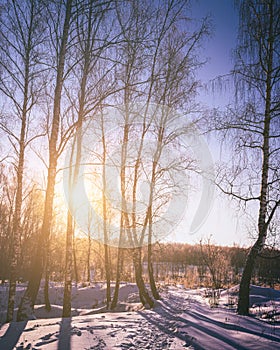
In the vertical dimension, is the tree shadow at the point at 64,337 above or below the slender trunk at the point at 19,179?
below

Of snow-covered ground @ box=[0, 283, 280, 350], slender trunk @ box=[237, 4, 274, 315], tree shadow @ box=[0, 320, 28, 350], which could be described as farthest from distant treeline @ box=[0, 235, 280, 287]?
tree shadow @ box=[0, 320, 28, 350]

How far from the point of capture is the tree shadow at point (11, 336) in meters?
3.34

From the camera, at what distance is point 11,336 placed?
3.73 m

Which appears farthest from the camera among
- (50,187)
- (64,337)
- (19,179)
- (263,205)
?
(19,179)

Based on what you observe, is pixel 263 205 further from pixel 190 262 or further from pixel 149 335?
pixel 190 262

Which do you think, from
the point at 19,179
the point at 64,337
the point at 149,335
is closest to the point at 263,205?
the point at 149,335

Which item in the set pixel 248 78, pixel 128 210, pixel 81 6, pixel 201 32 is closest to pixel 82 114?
pixel 81 6

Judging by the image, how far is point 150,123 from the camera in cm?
971

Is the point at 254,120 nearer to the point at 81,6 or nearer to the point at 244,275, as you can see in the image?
the point at 244,275

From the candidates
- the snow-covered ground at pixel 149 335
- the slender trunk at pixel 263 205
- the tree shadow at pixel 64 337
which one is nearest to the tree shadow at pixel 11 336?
the snow-covered ground at pixel 149 335

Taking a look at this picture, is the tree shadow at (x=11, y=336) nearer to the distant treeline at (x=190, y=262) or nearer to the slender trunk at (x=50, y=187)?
the slender trunk at (x=50, y=187)

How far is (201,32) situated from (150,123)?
3.67 meters

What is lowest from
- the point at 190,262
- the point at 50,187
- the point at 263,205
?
the point at 190,262

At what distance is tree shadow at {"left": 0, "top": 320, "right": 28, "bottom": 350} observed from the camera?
3.34m
